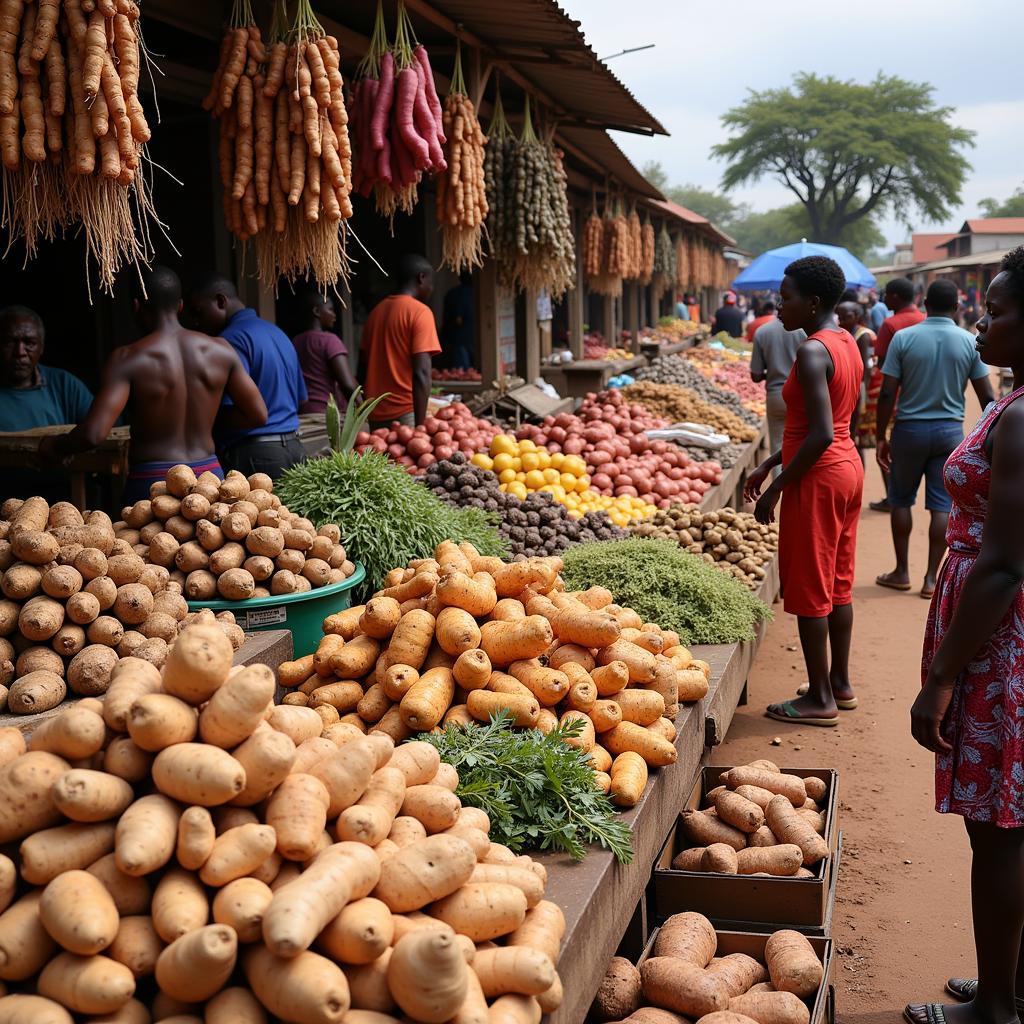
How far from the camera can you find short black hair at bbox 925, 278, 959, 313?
757cm

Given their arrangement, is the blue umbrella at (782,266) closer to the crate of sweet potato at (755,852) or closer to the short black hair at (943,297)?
the short black hair at (943,297)

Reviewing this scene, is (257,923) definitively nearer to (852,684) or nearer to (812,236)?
(852,684)

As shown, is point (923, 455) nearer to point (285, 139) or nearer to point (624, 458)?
point (624, 458)

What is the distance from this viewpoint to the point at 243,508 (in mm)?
3857

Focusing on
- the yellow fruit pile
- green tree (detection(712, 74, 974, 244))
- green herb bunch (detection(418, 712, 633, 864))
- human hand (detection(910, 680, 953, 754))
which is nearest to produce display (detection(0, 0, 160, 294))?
green herb bunch (detection(418, 712, 633, 864))

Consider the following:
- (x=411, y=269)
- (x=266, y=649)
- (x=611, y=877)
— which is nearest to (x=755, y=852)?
(x=611, y=877)

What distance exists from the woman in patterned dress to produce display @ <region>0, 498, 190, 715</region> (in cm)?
215

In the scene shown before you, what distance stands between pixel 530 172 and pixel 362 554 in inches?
167

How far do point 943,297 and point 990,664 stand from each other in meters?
5.52

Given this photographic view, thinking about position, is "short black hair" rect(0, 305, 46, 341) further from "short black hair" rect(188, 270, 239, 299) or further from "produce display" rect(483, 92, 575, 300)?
"produce display" rect(483, 92, 575, 300)

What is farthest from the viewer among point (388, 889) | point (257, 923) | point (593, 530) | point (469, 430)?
point (469, 430)

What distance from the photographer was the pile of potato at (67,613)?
2914 millimetres

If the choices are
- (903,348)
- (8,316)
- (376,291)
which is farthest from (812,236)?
(8,316)

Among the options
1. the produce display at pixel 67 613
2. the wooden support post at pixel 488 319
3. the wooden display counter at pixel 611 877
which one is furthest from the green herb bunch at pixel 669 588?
the wooden support post at pixel 488 319
